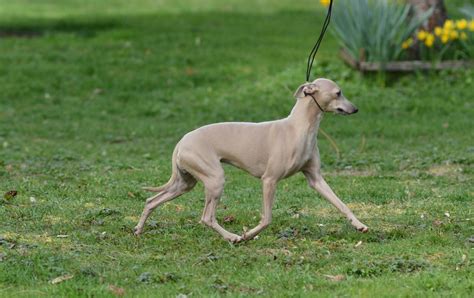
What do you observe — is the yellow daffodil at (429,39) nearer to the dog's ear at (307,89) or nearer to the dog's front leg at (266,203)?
the dog's ear at (307,89)

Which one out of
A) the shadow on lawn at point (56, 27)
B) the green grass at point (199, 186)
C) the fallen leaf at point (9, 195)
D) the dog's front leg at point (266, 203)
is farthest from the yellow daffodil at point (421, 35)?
the dog's front leg at point (266, 203)

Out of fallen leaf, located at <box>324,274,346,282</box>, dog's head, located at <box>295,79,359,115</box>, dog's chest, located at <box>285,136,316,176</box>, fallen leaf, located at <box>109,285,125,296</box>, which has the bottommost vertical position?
fallen leaf, located at <box>324,274,346,282</box>

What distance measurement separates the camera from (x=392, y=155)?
1181 cm

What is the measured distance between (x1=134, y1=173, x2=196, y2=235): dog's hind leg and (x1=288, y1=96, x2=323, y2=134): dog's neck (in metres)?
0.92

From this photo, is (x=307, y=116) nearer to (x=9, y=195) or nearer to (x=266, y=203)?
(x=266, y=203)

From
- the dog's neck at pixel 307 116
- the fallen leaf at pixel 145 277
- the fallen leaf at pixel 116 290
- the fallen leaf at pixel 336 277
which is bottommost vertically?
the fallen leaf at pixel 336 277

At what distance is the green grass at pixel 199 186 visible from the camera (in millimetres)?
6469

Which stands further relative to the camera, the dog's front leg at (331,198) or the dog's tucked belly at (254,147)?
the dog's front leg at (331,198)

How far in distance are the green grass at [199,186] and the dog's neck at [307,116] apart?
2.73 feet

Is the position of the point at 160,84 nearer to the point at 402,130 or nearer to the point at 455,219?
the point at 402,130

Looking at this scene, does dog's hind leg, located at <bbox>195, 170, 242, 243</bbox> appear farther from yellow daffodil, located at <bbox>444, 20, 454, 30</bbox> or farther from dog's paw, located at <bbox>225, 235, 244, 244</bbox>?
yellow daffodil, located at <bbox>444, 20, 454, 30</bbox>

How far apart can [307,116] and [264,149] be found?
Result: 0.39 meters

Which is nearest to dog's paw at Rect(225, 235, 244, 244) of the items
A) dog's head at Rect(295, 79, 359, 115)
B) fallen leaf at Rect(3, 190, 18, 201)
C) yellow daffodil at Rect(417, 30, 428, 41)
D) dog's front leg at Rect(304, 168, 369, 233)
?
dog's front leg at Rect(304, 168, 369, 233)

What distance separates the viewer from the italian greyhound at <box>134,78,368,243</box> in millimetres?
7203
